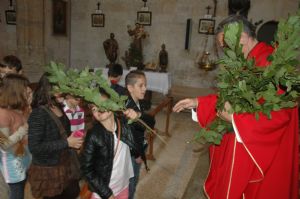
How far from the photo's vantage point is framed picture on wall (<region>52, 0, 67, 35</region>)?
10680 millimetres

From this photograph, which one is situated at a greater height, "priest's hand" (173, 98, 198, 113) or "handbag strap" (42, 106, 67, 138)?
"priest's hand" (173, 98, 198, 113)

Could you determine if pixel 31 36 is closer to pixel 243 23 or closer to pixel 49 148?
pixel 49 148

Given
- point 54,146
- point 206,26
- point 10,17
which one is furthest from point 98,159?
point 10,17

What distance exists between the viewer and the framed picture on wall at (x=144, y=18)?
10.5 metres

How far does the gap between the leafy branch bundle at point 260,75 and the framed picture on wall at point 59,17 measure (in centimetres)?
1026

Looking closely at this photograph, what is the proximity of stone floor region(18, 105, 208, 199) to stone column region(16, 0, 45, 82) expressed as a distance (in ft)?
19.0

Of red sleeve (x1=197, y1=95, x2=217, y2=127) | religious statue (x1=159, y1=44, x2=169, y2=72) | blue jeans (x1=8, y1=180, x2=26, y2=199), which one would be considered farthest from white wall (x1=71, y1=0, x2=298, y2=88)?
blue jeans (x1=8, y1=180, x2=26, y2=199)

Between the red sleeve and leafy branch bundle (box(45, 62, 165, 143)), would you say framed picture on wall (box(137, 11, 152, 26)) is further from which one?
leafy branch bundle (box(45, 62, 165, 143))

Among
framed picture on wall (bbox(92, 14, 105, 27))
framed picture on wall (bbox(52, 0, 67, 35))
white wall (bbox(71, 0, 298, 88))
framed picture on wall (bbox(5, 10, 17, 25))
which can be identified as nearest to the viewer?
white wall (bbox(71, 0, 298, 88))

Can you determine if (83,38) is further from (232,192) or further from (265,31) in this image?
(232,192)

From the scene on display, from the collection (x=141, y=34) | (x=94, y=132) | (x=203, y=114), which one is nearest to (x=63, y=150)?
(x=94, y=132)

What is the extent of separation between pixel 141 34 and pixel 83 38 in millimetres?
3524

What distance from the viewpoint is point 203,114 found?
245 cm

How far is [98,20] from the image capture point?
37.1ft
